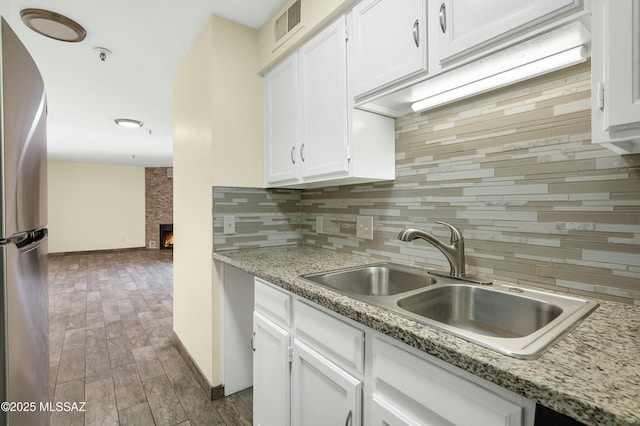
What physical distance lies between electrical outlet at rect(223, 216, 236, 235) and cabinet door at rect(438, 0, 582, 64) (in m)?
1.47

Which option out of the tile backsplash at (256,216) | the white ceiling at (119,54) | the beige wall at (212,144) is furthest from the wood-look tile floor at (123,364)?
the white ceiling at (119,54)

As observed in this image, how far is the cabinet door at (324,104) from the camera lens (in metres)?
1.50

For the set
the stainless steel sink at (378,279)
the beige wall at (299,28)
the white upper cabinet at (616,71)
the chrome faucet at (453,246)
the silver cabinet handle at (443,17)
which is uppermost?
the beige wall at (299,28)

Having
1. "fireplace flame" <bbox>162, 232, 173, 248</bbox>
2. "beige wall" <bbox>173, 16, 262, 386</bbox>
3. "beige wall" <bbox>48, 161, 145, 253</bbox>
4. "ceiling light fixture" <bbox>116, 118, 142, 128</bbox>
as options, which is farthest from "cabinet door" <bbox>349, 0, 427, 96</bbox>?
"beige wall" <bbox>48, 161, 145, 253</bbox>

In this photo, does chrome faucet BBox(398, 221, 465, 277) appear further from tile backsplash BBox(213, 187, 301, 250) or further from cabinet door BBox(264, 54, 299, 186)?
tile backsplash BBox(213, 187, 301, 250)

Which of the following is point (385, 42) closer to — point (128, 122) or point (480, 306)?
point (480, 306)

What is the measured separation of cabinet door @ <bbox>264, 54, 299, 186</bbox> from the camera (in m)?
1.83

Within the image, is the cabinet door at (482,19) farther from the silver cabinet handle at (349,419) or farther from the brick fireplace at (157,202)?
the brick fireplace at (157,202)

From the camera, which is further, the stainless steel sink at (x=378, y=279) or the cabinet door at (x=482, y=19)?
the stainless steel sink at (x=378, y=279)

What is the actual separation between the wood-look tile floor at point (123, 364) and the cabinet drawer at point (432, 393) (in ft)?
4.30

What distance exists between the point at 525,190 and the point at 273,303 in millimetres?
1087

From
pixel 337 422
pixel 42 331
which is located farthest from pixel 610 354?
pixel 42 331

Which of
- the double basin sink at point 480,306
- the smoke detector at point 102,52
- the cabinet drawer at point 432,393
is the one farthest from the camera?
the smoke detector at point 102,52

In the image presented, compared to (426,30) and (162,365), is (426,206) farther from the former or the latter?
(162,365)
